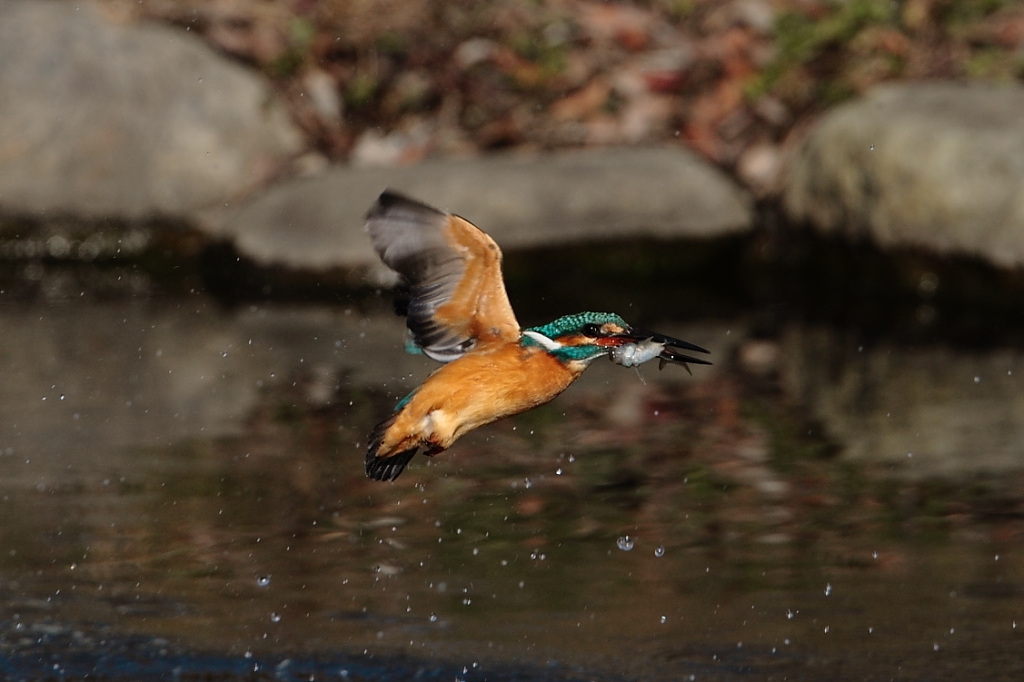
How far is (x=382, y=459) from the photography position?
420cm

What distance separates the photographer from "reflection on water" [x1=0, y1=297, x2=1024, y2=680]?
4.48 m

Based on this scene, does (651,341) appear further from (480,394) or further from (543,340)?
(480,394)

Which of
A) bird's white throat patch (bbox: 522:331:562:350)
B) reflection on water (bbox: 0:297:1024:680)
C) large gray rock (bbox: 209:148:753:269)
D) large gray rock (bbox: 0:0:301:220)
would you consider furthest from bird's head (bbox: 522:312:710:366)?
large gray rock (bbox: 0:0:301:220)

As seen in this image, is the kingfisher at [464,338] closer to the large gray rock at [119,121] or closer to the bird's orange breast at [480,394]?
the bird's orange breast at [480,394]

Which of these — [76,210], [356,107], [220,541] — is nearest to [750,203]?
[356,107]

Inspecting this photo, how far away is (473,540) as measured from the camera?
5234mm

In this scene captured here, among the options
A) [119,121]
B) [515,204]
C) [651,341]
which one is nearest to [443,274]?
[651,341]

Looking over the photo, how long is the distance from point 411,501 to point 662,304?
3596 millimetres

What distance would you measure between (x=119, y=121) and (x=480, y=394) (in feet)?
21.9

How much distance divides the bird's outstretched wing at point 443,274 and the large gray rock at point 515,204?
191 inches

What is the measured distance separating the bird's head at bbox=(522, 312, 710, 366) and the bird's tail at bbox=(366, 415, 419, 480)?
434 millimetres

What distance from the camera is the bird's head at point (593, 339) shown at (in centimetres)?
390

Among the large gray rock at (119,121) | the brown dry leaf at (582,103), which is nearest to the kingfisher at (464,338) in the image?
the large gray rock at (119,121)

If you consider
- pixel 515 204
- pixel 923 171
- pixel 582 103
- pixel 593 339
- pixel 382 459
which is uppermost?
pixel 593 339
